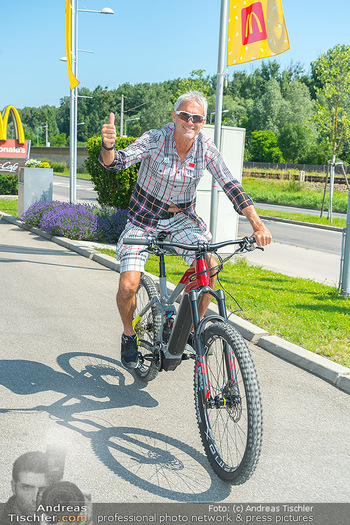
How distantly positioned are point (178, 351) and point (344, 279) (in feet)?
14.8

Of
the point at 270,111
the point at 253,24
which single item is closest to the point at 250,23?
the point at 253,24

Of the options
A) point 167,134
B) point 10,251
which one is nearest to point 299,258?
point 10,251

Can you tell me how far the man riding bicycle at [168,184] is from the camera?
359 cm

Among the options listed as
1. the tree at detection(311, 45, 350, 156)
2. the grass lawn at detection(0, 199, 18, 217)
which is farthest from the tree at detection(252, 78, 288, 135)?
the grass lawn at detection(0, 199, 18, 217)

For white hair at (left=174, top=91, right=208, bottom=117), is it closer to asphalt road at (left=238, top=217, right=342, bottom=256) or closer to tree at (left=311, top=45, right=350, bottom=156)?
asphalt road at (left=238, top=217, right=342, bottom=256)

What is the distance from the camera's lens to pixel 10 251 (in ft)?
34.4

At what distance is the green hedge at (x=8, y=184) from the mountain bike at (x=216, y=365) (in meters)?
20.9

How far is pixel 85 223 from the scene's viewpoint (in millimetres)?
11836

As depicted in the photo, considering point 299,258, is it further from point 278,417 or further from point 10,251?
point 278,417

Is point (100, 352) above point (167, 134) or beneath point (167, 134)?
beneath

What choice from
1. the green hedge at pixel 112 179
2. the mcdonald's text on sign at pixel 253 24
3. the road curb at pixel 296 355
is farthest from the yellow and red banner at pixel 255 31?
the road curb at pixel 296 355

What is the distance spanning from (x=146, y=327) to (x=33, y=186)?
38.1 feet

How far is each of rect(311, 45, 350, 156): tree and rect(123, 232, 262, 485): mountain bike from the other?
22.0 meters

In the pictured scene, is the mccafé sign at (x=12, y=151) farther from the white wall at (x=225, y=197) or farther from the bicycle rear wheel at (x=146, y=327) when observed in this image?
the bicycle rear wheel at (x=146, y=327)
